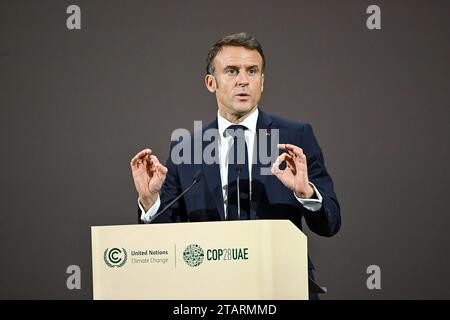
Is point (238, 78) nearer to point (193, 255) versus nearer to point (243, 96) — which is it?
point (243, 96)

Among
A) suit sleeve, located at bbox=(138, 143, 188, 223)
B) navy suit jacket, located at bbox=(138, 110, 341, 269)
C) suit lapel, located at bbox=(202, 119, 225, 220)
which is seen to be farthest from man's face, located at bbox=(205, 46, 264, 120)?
suit sleeve, located at bbox=(138, 143, 188, 223)

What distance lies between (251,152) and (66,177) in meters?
1.45

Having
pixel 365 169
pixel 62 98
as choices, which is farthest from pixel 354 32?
pixel 62 98

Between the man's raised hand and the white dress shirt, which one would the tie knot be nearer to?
the white dress shirt

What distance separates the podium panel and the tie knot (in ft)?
3.74

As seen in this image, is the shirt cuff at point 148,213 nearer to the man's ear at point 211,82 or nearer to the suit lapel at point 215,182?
the suit lapel at point 215,182

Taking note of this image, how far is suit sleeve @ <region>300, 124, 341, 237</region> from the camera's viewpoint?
3379 millimetres

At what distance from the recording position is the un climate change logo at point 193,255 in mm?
2781

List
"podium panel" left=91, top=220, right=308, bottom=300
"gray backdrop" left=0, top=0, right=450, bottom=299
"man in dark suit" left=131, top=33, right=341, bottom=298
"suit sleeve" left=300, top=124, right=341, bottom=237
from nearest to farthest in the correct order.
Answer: "podium panel" left=91, top=220, right=308, bottom=300
"suit sleeve" left=300, top=124, right=341, bottom=237
"man in dark suit" left=131, top=33, right=341, bottom=298
"gray backdrop" left=0, top=0, right=450, bottom=299

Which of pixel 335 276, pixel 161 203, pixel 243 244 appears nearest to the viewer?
pixel 243 244

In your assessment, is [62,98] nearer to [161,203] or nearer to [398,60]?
[161,203]

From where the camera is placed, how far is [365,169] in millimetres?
4578

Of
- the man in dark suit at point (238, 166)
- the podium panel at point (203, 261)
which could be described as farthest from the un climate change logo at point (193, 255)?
the man in dark suit at point (238, 166)

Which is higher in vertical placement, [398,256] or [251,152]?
[251,152]
